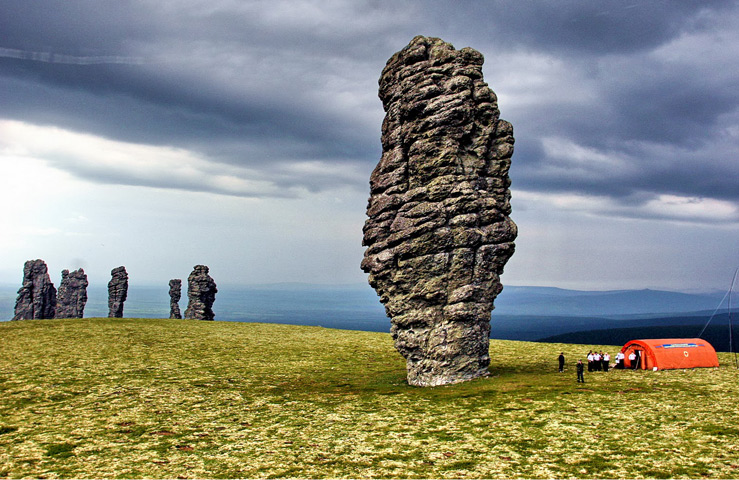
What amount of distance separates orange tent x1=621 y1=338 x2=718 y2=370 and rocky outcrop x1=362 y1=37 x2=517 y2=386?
15.3 metres

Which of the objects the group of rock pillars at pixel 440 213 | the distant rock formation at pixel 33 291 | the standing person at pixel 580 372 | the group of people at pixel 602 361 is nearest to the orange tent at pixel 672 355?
the group of people at pixel 602 361

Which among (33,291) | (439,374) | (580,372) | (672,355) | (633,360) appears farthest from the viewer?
(33,291)

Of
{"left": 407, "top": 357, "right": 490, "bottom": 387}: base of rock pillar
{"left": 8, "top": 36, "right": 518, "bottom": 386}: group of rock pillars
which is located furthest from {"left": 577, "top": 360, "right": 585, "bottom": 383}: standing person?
{"left": 407, "top": 357, "right": 490, "bottom": 387}: base of rock pillar

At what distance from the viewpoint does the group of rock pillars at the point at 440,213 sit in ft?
142

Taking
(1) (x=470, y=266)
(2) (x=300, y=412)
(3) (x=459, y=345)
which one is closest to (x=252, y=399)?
(2) (x=300, y=412)

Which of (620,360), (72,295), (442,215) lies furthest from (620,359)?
(72,295)

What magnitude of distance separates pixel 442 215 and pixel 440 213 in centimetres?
26

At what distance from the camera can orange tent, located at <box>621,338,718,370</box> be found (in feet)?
144

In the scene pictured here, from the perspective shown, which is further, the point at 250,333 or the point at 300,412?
the point at 250,333

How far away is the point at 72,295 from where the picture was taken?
11800 cm

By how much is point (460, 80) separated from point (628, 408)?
102 ft

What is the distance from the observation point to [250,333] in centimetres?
8156

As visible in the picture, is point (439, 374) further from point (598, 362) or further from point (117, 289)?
point (117, 289)

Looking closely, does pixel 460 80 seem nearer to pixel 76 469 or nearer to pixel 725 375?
pixel 725 375
